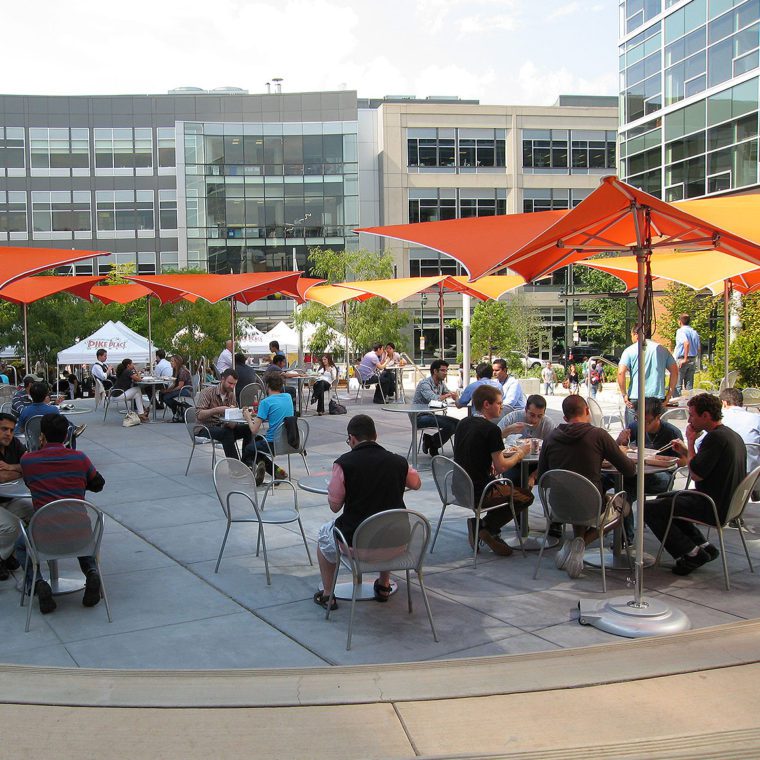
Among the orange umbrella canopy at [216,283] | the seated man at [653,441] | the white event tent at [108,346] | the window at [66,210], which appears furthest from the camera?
the window at [66,210]

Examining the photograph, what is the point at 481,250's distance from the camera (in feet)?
21.1

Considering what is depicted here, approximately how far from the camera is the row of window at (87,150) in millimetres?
61250

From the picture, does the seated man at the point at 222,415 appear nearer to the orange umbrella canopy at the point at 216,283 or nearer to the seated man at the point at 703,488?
the orange umbrella canopy at the point at 216,283

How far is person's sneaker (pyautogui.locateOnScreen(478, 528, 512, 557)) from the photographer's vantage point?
23.1 feet

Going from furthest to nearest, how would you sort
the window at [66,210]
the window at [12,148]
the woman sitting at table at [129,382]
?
the window at [66,210], the window at [12,148], the woman sitting at table at [129,382]

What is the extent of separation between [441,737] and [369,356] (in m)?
17.8

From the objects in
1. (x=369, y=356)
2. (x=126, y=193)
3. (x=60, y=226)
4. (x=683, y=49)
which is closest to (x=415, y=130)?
(x=126, y=193)

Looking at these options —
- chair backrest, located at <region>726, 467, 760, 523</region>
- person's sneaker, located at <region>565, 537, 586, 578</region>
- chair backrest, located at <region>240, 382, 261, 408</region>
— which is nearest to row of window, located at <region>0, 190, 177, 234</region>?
chair backrest, located at <region>240, 382, 261, 408</region>

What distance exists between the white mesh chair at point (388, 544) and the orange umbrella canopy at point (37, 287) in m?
9.77

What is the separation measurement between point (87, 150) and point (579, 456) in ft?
206

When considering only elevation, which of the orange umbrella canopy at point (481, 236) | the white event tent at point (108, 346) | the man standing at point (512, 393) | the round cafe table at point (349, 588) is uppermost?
the orange umbrella canopy at point (481, 236)

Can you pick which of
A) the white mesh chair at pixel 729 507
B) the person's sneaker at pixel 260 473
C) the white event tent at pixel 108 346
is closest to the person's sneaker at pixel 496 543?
the white mesh chair at pixel 729 507

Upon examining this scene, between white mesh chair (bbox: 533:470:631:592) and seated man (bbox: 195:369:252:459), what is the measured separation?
5.50 m

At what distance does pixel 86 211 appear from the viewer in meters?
61.6
